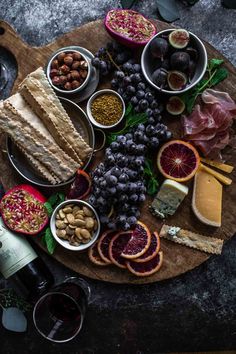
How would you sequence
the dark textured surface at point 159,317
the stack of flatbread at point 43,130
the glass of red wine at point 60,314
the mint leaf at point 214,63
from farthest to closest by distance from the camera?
the dark textured surface at point 159,317 → the mint leaf at point 214,63 → the stack of flatbread at point 43,130 → the glass of red wine at point 60,314

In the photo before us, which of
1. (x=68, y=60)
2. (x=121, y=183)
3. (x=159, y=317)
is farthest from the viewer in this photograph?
(x=159, y=317)

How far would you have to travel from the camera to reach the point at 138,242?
302 cm

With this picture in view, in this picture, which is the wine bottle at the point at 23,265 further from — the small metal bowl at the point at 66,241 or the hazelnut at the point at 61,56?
the hazelnut at the point at 61,56

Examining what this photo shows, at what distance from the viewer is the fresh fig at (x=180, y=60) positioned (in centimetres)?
294

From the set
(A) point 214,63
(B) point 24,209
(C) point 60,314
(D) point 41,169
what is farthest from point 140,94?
(C) point 60,314

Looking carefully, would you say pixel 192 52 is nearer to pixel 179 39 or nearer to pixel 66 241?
pixel 179 39

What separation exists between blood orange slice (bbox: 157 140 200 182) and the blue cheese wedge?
0.06m

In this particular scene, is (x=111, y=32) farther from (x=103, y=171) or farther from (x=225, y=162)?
(x=225, y=162)

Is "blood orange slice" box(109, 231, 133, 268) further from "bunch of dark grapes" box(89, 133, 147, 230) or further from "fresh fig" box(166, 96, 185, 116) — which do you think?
"fresh fig" box(166, 96, 185, 116)

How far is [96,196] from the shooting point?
298cm

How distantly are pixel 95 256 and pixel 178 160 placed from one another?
738 mm

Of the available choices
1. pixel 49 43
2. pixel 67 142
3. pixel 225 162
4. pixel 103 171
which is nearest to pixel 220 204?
pixel 225 162

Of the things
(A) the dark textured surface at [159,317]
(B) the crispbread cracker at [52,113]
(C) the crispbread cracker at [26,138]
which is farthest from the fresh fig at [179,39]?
(C) the crispbread cracker at [26,138]

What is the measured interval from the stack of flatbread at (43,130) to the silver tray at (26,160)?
0.23 feet
